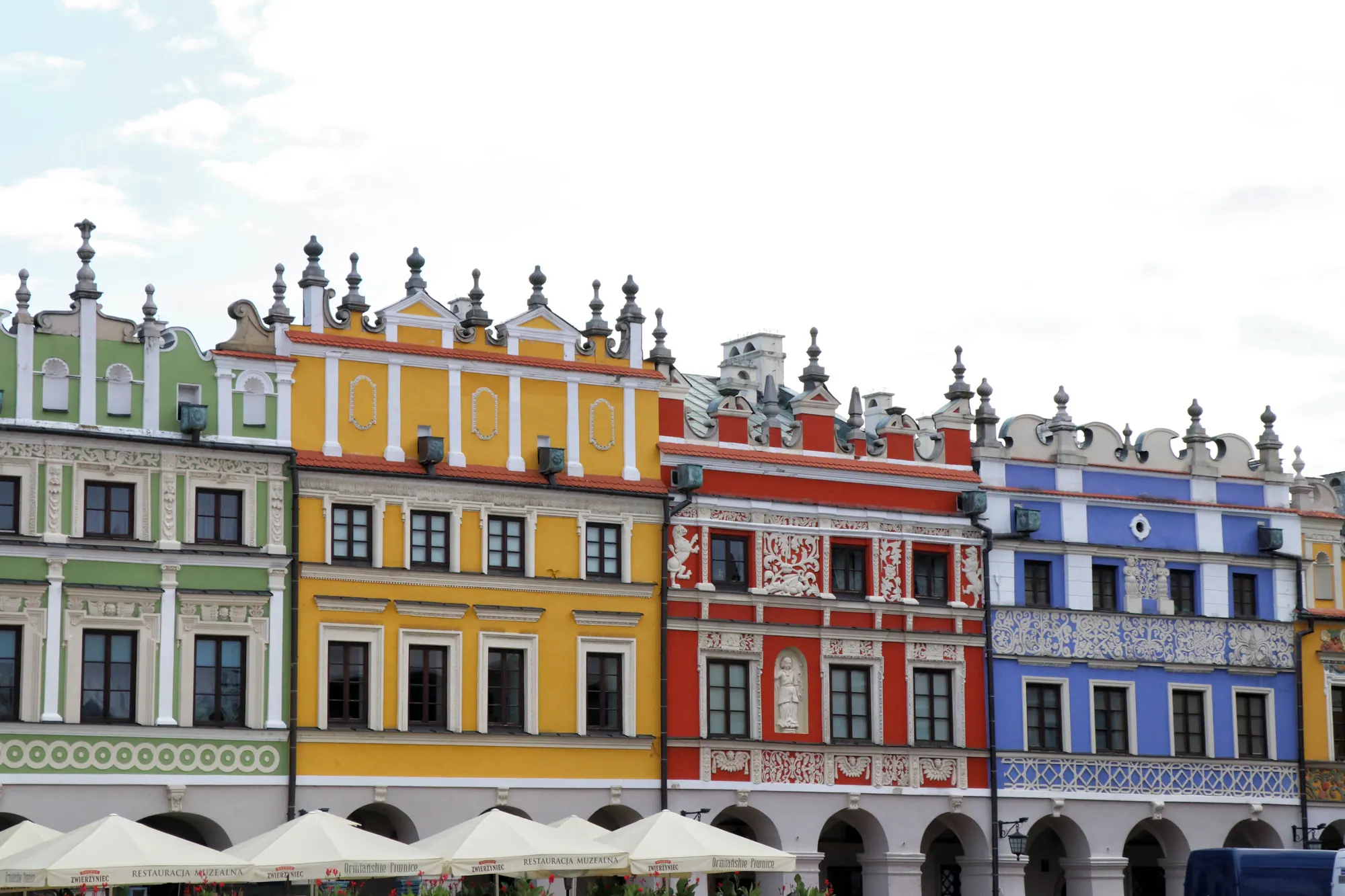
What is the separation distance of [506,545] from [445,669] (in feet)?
8.25

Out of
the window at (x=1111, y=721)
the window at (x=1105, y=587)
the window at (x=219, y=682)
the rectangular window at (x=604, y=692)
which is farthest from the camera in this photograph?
the window at (x=1105, y=587)

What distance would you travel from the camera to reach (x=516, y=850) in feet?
112

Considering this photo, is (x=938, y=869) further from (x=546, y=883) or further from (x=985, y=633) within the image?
(x=546, y=883)

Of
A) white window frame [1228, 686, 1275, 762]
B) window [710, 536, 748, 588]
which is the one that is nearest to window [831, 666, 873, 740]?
window [710, 536, 748, 588]

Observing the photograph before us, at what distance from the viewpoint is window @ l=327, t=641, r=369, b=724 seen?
129ft

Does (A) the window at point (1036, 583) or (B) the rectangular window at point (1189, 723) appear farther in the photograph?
(B) the rectangular window at point (1189, 723)

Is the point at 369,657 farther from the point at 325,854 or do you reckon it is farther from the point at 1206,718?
the point at 1206,718

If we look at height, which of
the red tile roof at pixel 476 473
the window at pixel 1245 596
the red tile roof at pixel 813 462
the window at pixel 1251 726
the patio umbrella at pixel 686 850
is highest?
the red tile roof at pixel 813 462

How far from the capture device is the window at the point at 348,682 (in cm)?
3925

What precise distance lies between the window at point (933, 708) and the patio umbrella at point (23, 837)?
1756 cm

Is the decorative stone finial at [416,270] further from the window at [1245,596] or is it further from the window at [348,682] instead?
the window at [1245,596]

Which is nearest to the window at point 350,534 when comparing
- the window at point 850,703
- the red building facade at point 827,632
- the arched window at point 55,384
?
the arched window at point 55,384

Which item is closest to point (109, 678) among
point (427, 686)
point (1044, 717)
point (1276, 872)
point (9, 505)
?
point (9, 505)

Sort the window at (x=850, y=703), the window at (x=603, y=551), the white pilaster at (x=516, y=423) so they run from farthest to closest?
the window at (x=850, y=703)
the window at (x=603, y=551)
the white pilaster at (x=516, y=423)
